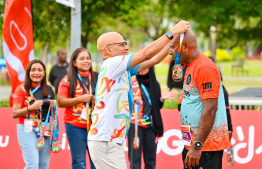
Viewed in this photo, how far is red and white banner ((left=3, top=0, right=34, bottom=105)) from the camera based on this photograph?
25.3ft

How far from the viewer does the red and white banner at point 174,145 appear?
22.2 ft

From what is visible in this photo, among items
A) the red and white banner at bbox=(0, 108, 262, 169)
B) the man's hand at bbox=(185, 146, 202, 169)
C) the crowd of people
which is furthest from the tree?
the man's hand at bbox=(185, 146, 202, 169)

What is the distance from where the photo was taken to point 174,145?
6.95 meters

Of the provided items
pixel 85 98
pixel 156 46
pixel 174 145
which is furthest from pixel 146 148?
pixel 156 46

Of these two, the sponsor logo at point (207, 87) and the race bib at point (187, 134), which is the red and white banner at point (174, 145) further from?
the sponsor logo at point (207, 87)

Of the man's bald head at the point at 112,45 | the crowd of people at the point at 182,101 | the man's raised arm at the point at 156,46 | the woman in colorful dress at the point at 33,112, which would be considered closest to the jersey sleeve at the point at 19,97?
the woman in colorful dress at the point at 33,112

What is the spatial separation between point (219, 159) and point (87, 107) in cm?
230

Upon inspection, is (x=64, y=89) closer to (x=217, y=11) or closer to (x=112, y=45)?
(x=112, y=45)

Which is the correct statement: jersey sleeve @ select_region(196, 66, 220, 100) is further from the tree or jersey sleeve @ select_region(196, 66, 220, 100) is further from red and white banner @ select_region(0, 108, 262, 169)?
the tree

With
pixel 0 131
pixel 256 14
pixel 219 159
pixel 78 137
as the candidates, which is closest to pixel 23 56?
pixel 0 131

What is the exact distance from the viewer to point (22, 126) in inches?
225

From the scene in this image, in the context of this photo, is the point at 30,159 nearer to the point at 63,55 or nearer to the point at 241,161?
the point at 241,161

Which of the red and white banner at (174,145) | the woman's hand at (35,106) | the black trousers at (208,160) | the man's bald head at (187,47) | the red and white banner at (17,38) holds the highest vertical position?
the red and white banner at (17,38)

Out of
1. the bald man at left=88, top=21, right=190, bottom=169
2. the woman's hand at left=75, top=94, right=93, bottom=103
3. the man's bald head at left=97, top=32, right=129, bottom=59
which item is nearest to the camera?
the bald man at left=88, top=21, right=190, bottom=169
